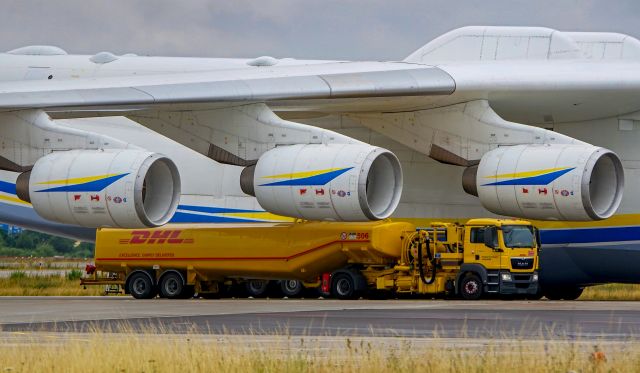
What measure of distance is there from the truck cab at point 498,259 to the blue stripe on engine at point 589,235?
269 millimetres

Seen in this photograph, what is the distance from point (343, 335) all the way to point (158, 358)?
3.63m

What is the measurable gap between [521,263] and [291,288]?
15.4ft

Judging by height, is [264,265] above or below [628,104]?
below

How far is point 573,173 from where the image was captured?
67.8 feet

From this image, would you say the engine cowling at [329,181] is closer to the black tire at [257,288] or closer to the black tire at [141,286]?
the black tire at [257,288]

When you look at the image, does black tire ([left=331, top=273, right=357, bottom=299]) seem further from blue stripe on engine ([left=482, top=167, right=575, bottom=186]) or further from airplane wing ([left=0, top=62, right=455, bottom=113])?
blue stripe on engine ([left=482, top=167, right=575, bottom=186])

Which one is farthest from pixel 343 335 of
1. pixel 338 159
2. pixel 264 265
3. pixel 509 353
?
pixel 264 265

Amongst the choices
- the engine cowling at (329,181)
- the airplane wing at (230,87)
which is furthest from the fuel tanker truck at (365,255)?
the airplane wing at (230,87)

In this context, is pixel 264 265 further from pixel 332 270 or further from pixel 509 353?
pixel 509 353

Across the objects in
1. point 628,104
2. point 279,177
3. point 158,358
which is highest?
point 628,104

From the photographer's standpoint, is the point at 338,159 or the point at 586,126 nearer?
the point at 338,159

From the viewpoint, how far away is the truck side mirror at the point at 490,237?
2562 cm

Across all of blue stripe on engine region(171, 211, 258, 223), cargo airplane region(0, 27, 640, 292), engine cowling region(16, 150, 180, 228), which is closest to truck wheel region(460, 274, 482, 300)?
cargo airplane region(0, 27, 640, 292)

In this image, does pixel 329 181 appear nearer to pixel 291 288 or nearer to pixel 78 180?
pixel 78 180
